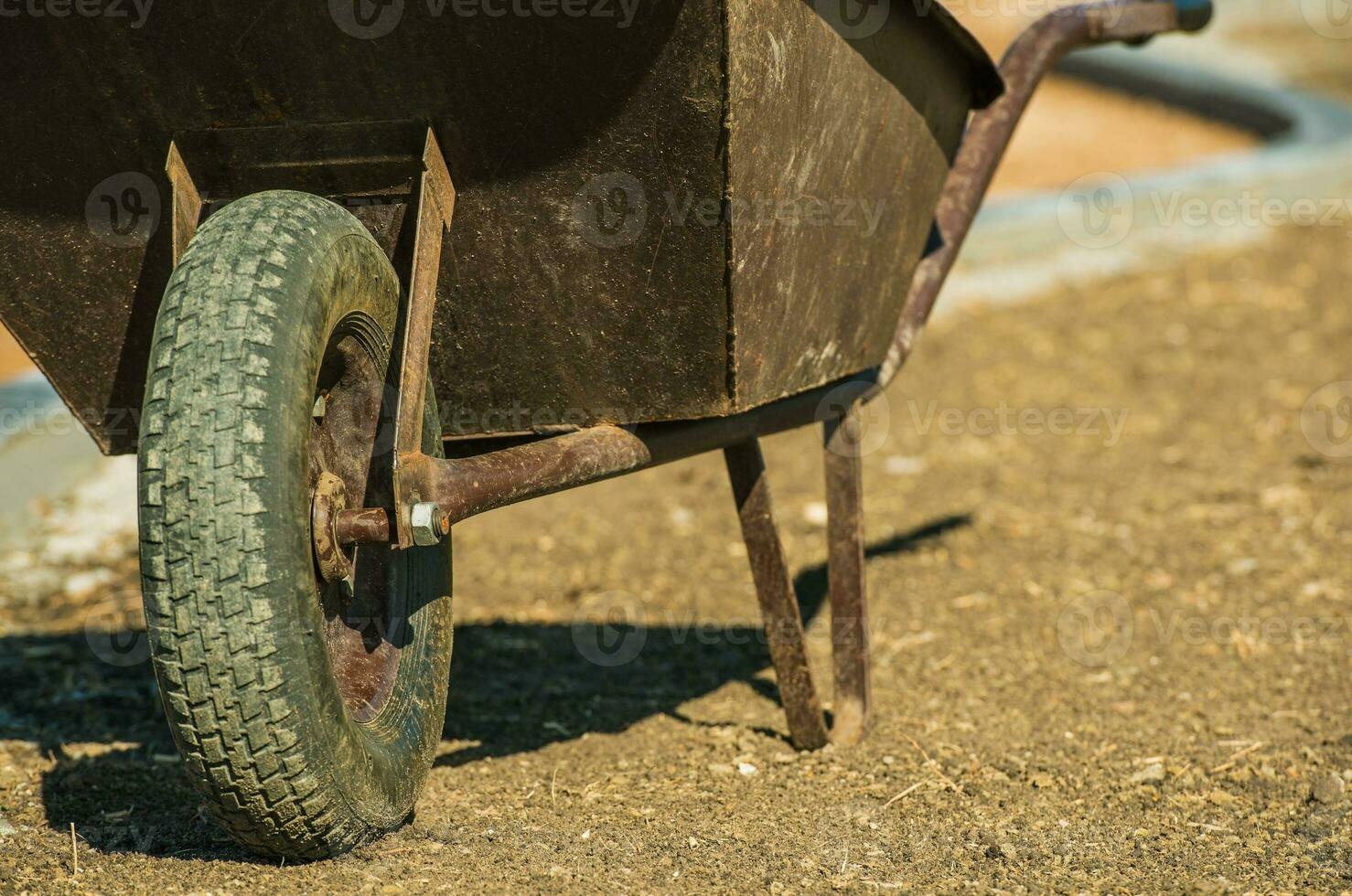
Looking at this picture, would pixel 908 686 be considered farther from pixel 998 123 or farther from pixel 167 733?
pixel 167 733

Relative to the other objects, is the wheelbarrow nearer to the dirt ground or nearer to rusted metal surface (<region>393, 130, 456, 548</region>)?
rusted metal surface (<region>393, 130, 456, 548</region>)

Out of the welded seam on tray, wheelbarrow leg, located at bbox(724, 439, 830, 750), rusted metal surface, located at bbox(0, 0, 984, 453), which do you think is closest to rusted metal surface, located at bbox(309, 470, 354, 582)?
rusted metal surface, located at bbox(0, 0, 984, 453)

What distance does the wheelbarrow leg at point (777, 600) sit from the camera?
9.37 ft

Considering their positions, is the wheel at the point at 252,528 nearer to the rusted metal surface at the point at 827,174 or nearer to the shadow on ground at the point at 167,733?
the shadow on ground at the point at 167,733

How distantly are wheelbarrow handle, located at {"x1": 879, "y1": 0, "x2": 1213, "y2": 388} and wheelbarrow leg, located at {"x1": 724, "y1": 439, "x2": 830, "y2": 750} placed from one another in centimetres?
43

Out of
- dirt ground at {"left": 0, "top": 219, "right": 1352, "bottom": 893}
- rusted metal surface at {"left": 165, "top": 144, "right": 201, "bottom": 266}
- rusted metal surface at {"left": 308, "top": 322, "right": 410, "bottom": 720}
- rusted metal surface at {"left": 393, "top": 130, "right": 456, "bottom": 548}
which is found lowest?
dirt ground at {"left": 0, "top": 219, "right": 1352, "bottom": 893}

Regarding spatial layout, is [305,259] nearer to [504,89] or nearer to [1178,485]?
[504,89]

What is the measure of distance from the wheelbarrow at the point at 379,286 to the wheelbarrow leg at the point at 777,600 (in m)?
0.25

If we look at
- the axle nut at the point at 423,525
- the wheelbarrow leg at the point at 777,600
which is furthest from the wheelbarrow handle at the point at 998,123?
the axle nut at the point at 423,525

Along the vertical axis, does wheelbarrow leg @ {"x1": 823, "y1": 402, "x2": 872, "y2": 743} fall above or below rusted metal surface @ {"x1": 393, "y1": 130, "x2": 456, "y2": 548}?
below

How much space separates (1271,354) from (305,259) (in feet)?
17.8

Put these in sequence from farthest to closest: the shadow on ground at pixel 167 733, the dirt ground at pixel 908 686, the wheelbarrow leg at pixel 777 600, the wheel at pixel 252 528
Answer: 1. the wheelbarrow leg at pixel 777 600
2. the shadow on ground at pixel 167 733
3. the dirt ground at pixel 908 686
4. the wheel at pixel 252 528

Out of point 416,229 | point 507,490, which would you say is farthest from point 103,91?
point 507,490

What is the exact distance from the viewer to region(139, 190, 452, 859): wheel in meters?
1.80
